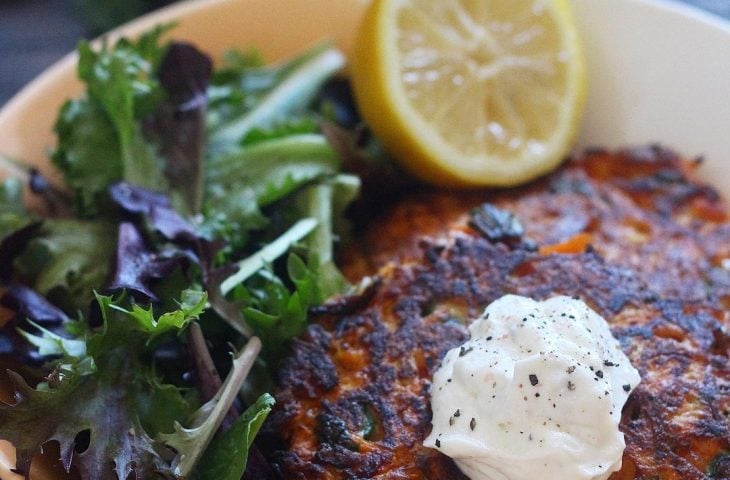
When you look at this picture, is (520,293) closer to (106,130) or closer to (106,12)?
(106,130)

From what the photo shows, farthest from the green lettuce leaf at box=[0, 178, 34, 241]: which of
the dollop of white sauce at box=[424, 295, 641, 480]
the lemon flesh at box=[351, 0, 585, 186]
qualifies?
the dollop of white sauce at box=[424, 295, 641, 480]

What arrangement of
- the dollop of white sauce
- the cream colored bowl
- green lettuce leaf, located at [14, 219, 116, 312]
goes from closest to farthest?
the dollop of white sauce < green lettuce leaf, located at [14, 219, 116, 312] < the cream colored bowl

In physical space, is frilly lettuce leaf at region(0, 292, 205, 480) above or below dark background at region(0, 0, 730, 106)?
below

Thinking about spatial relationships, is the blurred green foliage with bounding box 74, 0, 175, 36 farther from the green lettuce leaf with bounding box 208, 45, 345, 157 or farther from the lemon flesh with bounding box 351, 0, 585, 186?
the lemon flesh with bounding box 351, 0, 585, 186

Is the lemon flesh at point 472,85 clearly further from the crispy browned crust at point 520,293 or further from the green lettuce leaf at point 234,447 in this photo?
the green lettuce leaf at point 234,447

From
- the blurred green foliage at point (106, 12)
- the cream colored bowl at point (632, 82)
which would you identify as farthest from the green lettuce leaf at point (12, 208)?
the blurred green foliage at point (106, 12)

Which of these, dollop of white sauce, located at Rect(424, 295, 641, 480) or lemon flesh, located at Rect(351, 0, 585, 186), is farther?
lemon flesh, located at Rect(351, 0, 585, 186)

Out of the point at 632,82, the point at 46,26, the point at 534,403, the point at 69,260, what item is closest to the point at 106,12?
the point at 46,26

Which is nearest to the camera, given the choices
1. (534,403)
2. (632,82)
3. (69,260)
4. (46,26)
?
(534,403)
